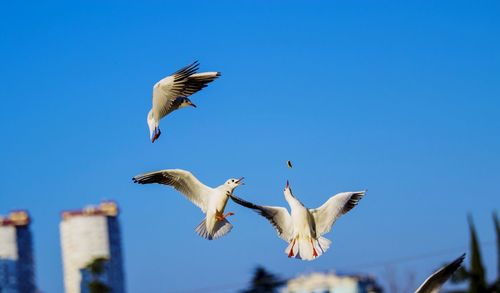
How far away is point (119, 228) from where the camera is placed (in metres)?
108

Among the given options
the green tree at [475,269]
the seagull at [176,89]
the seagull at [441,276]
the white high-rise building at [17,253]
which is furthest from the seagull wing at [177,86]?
the white high-rise building at [17,253]

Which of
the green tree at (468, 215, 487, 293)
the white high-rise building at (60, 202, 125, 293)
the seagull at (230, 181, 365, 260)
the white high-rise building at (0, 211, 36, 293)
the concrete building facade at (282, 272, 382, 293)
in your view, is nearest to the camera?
the seagull at (230, 181, 365, 260)

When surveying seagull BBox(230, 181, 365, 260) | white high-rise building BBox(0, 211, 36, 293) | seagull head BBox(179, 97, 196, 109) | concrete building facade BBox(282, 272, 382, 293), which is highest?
white high-rise building BBox(0, 211, 36, 293)

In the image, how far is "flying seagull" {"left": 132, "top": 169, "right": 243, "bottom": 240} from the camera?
15.2 metres

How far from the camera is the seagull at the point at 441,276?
16.0 m

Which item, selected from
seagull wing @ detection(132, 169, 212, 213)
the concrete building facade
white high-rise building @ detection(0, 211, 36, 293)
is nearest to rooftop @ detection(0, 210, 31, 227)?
white high-rise building @ detection(0, 211, 36, 293)

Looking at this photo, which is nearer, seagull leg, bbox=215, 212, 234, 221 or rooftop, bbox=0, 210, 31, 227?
seagull leg, bbox=215, 212, 234, 221

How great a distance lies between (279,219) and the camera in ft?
48.8

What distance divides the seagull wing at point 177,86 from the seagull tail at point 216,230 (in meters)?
1.27

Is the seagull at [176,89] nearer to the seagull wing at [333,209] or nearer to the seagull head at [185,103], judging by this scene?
the seagull head at [185,103]

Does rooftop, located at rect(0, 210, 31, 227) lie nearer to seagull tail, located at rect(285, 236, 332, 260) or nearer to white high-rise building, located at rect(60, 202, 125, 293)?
white high-rise building, located at rect(60, 202, 125, 293)

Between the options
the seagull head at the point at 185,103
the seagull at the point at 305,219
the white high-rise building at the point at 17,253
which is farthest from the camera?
the white high-rise building at the point at 17,253

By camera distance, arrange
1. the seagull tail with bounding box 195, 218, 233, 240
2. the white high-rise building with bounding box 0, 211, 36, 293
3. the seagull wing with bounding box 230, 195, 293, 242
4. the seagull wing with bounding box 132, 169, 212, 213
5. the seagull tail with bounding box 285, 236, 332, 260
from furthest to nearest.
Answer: the white high-rise building with bounding box 0, 211, 36, 293, the seagull wing with bounding box 132, 169, 212, 213, the seagull tail with bounding box 195, 218, 233, 240, the seagull wing with bounding box 230, 195, 293, 242, the seagull tail with bounding box 285, 236, 332, 260

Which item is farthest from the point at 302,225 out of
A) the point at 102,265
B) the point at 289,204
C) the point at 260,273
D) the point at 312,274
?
the point at 102,265
